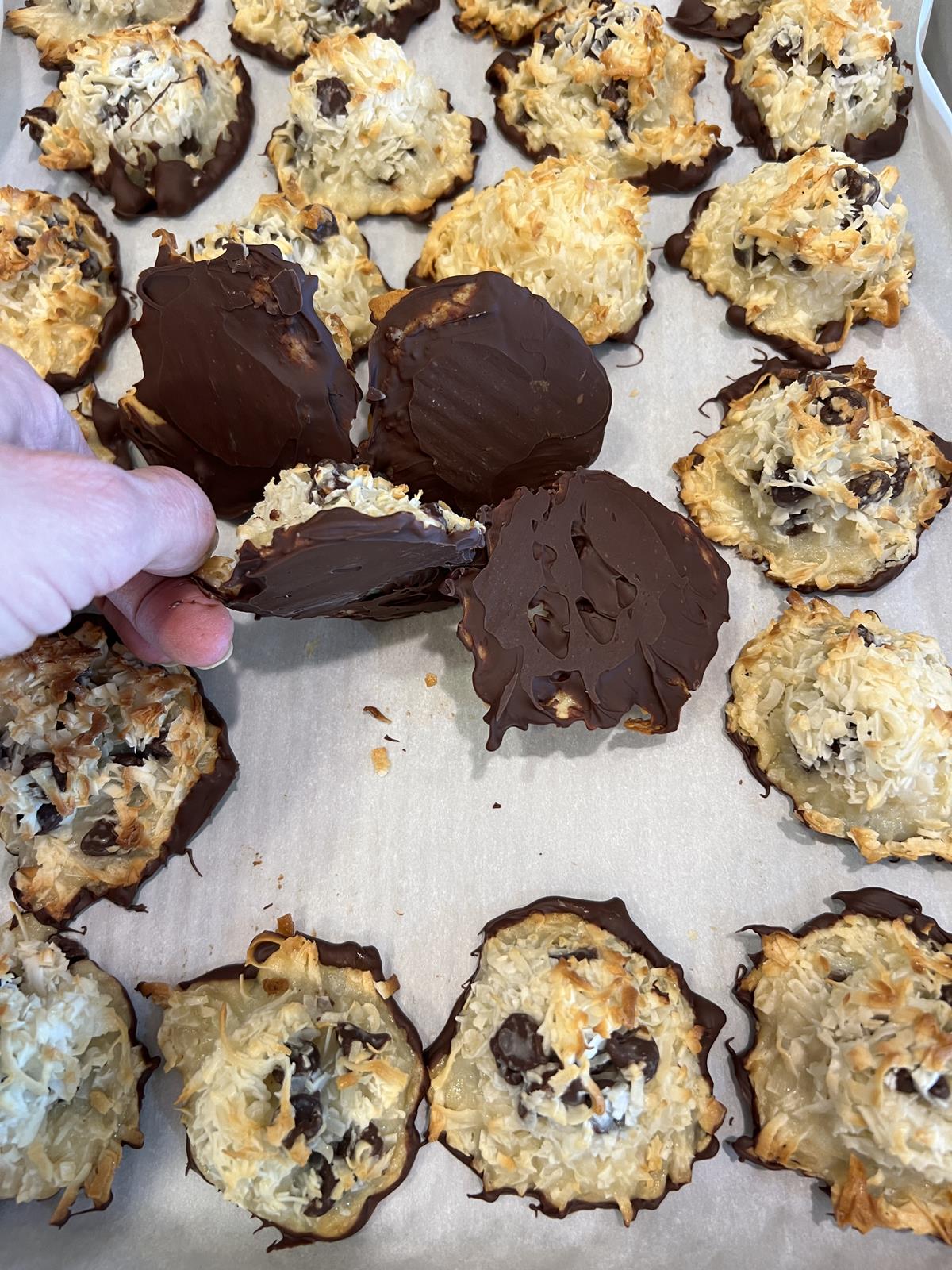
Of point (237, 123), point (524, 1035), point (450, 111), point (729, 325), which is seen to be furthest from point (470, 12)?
point (524, 1035)

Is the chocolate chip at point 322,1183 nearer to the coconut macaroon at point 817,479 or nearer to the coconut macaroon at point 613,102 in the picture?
the coconut macaroon at point 817,479

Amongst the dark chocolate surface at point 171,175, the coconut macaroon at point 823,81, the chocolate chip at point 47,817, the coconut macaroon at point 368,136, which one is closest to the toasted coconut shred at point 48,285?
the dark chocolate surface at point 171,175

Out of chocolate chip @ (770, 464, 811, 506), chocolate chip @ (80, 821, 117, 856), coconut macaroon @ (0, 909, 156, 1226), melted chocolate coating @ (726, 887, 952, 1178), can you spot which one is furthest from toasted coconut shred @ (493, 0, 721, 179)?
coconut macaroon @ (0, 909, 156, 1226)

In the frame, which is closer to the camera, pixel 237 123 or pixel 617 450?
pixel 617 450

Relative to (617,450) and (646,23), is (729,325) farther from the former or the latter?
(646,23)

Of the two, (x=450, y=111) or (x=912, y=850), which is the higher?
(x=450, y=111)

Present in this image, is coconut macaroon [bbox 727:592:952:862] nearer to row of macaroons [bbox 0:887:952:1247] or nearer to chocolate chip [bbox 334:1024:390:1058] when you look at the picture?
row of macaroons [bbox 0:887:952:1247]
